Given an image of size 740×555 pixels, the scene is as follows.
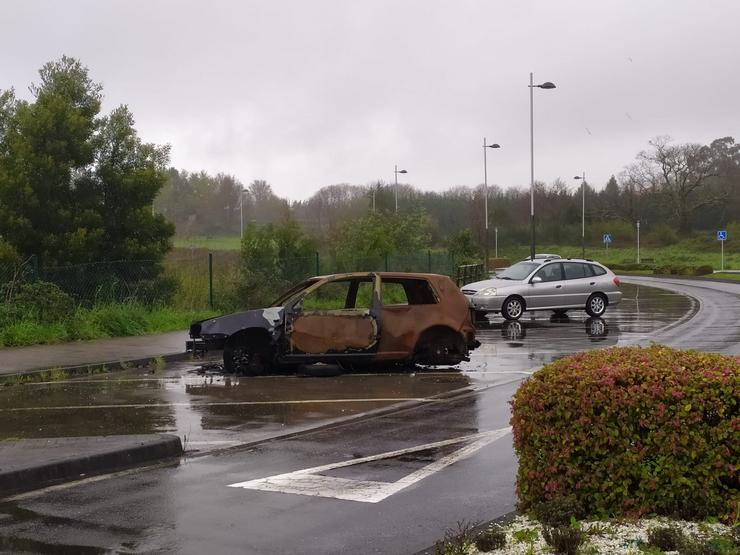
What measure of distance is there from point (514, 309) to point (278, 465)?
1619 centimetres

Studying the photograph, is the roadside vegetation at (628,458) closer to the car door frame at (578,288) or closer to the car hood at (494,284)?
the car hood at (494,284)

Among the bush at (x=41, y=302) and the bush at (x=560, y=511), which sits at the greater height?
the bush at (x=41, y=302)

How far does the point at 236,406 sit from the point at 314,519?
4.94 meters

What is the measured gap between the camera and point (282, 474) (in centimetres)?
696

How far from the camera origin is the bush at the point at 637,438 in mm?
4879

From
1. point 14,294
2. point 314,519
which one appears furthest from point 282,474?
point 14,294

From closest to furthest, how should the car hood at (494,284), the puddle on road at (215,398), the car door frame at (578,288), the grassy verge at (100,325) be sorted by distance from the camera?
the puddle on road at (215,398) → the grassy verge at (100,325) → the car hood at (494,284) → the car door frame at (578,288)

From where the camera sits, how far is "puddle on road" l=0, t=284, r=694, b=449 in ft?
29.9

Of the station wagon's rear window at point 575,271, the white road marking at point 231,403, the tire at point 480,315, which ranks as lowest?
the white road marking at point 231,403

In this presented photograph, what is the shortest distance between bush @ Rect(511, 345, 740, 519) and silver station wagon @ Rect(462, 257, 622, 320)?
17.4m

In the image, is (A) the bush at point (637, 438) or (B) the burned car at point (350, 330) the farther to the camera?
(B) the burned car at point (350, 330)

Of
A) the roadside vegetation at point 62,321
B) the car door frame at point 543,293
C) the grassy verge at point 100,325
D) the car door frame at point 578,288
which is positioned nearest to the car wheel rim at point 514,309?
the car door frame at point 543,293

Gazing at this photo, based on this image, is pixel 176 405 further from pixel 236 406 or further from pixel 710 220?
pixel 710 220

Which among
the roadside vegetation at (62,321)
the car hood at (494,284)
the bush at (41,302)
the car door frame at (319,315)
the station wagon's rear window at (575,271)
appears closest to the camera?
the car door frame at (319,315)
